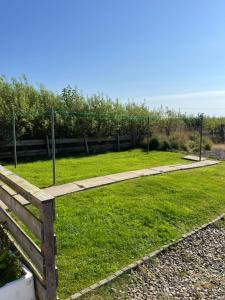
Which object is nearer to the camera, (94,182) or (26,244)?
(26,244)

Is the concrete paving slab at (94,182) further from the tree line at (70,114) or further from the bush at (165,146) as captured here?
the bush at (165,146)

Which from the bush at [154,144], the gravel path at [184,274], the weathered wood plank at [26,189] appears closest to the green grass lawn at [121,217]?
the gravel path at [184,274]

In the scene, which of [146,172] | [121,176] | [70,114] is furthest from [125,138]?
[121,176]

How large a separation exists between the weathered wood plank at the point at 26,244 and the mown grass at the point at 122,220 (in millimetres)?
591

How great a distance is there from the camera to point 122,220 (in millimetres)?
4148

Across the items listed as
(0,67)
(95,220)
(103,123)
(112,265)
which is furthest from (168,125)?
(112,265)

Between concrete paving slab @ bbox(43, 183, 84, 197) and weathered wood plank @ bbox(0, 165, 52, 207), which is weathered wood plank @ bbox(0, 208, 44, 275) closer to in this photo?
weathered wood plank @ bbox(0, 165, 52, 207)

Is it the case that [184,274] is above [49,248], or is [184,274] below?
below

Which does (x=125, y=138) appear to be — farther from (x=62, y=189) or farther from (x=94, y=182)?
(x=62, y=189)

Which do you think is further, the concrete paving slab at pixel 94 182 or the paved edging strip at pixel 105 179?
the concrete paving slab at pixel 94 182

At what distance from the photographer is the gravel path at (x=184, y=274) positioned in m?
2.68

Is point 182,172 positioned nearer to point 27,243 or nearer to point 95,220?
point 95,220

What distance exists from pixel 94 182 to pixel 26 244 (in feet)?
12.4

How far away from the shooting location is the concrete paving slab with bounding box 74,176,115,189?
19.0 feet
